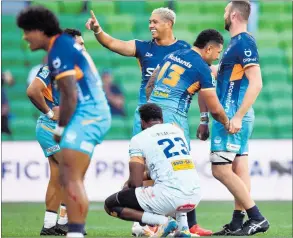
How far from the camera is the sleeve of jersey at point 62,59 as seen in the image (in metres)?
7.26

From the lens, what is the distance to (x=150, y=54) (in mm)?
10281

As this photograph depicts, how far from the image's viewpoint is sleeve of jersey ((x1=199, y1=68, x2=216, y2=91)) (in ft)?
A: 30.2

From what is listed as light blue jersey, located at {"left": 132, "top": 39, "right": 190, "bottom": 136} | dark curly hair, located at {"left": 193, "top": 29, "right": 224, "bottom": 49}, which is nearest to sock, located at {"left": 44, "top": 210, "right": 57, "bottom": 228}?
light blue jersey, located at {"left": 132, "top": 39, "right": 190, "bottom": 136}

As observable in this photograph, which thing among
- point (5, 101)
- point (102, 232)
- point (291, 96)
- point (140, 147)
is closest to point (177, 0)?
point (291, 96)

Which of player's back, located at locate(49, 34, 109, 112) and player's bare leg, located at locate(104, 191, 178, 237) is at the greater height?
player's back, located at locate(49, 34, 109, 112)

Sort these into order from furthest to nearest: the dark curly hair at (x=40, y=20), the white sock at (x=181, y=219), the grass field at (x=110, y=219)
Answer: the grass field at (x=110, y=219) → the white sock at (x=181, y=219) → the dark curly hair at (x=40, y=20)

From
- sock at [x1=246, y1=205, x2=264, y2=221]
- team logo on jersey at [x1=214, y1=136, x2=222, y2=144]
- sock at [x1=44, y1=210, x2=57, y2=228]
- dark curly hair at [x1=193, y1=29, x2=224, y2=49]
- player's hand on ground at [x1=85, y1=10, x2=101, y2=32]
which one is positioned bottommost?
sock at [x1=44, y1=210, x2=57, y2=228]

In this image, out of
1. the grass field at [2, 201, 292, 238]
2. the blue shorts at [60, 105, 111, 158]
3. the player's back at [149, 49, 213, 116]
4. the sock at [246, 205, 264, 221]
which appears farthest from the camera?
the grass field at [2, 201, 292, 238]

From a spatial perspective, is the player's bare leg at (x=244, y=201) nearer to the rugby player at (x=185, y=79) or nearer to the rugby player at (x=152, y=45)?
the rugby player at (x=185, y=79)

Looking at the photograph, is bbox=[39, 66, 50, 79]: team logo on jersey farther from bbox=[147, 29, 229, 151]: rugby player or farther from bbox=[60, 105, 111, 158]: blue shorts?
bbox=[60, 105, 111, 158]: blue shorts

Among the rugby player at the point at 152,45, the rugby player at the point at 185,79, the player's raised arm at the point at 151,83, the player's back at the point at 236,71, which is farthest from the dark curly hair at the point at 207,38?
Result: the rugby player at the point at 152,45

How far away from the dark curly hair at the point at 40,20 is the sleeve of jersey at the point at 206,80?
2226 mm

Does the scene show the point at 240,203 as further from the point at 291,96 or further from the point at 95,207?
the point at 291,96

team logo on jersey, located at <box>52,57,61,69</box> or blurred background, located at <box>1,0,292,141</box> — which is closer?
team logo on jersey, located at <box>52,57,61,69</box>
